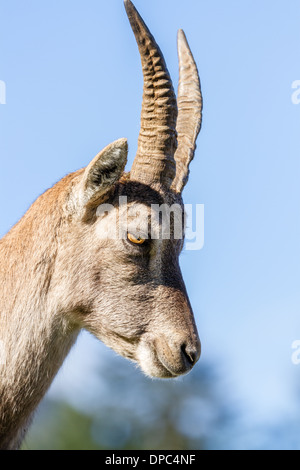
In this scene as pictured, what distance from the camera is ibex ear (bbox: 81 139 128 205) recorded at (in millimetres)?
9305

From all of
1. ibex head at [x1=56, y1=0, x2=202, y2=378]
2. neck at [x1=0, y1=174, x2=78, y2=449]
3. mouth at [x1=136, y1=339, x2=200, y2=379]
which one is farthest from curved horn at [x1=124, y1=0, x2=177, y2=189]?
mouth at [x1=136, y1=339, x2=200, y2=379]

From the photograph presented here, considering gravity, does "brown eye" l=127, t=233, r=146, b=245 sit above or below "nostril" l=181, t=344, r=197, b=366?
above

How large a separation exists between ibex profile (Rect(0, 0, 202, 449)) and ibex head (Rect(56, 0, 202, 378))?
0.01 m

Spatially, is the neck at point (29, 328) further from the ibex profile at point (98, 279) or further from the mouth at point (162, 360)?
the mouth at point (162, 360)

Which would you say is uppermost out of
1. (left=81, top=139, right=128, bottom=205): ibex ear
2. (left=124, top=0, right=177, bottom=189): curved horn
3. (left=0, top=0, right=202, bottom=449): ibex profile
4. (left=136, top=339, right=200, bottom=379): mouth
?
(left=124, top=0, right=177, bottom=189): curved horn

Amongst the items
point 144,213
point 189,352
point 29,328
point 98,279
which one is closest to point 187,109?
point 144,213

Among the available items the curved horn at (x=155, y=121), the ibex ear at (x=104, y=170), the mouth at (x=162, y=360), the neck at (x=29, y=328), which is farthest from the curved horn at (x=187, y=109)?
the mouth at (x=162, y=360)

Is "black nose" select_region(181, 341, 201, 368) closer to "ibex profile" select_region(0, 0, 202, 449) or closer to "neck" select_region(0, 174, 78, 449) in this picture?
"ibex profile" select_region(0, 0, 202, 449)

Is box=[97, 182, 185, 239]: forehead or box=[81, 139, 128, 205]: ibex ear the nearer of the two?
box=[81, 139, 128, 205]: ibex ear

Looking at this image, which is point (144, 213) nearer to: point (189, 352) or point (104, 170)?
point (104, 170)
